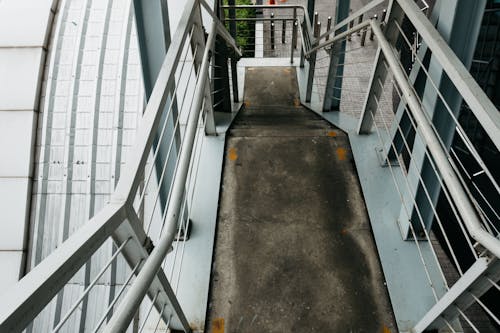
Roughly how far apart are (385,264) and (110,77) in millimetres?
5040

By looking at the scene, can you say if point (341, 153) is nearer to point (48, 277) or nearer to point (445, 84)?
point (445, 84)

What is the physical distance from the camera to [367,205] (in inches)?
105

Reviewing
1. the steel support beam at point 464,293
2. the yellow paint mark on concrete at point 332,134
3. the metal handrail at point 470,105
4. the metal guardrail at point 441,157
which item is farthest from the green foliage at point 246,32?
the steel support beam at point 464,293

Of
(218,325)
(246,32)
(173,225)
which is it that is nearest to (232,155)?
(218,325)

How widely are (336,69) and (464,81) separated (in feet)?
8.04

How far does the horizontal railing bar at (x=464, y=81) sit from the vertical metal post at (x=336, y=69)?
6.11ft

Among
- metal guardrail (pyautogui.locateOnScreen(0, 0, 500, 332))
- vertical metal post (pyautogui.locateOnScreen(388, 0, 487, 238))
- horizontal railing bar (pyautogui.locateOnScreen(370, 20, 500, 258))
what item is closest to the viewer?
metal guardrail (pyautogui.locateOnScreen(0, 0, 500, 332))

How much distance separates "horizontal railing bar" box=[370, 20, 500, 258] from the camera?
3.98ft

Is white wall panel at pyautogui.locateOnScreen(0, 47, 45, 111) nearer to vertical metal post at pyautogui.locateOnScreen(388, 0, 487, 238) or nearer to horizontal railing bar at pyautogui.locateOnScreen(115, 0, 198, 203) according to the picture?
horizontal railing bar at pyautogui.locateOnScreen(115, 0, 198, 203)

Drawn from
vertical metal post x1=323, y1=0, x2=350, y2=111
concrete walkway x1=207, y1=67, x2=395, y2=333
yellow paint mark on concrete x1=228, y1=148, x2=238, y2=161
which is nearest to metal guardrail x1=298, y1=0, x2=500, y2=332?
concrete walkway x1=207, y1=67, x2=395, y2=333

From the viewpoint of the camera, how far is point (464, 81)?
4.57 feet

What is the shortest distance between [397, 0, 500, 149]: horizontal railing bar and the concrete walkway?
1.33 m

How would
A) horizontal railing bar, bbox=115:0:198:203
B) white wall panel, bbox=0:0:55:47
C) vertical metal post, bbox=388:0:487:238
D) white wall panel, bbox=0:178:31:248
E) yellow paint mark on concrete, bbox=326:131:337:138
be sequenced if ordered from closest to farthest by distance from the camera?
1. horizontal railing bar, bbox=115:0:198:203
2. vertical metal post, bbox=388:0:487:238
3. yellow paint mark on concrete, bbox=326:131:337:138
4. white wall panel, bbox=0:178:31:248
5. white wall panel, bbox=0:0:55:47

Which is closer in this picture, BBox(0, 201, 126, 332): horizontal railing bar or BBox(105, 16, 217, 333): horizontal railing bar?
BBox(0, 201, 126, 332): horizontal railing bar
